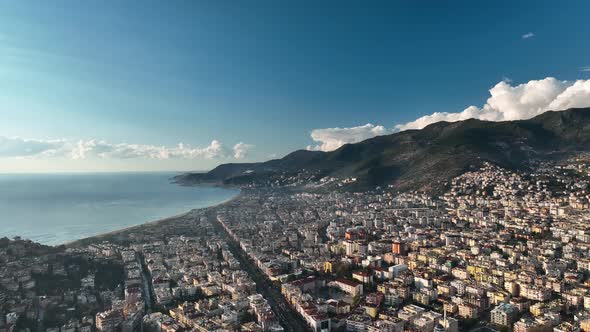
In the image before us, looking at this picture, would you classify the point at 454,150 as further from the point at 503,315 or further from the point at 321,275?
the point at 503,315

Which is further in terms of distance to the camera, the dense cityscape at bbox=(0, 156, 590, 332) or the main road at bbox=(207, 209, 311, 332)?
the main road at bbox=(207, 209, 311, 332)

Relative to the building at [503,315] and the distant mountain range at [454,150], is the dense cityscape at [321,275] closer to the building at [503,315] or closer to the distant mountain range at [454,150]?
the building at [503,315]

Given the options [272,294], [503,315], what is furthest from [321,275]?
[503,315]

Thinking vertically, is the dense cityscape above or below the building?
above

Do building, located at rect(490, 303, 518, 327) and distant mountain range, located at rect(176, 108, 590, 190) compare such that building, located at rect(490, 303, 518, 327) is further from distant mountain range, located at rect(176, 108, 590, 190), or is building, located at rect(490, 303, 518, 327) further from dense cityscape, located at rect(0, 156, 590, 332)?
distant mountain range, located at rect(176, 108, 590, 190)

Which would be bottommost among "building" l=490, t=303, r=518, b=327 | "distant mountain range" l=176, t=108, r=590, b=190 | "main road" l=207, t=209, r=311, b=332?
"building" l=490, t=303, r=518, b=327

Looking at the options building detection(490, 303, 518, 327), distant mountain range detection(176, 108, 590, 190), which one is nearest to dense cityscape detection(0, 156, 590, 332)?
building detection(490, 303, 518, 327)

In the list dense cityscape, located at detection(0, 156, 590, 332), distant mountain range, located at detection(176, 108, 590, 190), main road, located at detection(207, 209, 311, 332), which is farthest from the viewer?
distant mountain range, located at detection(176, 108, 590, 190)
